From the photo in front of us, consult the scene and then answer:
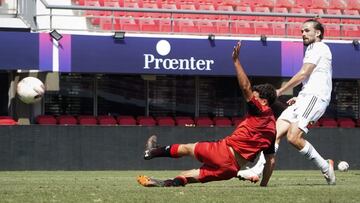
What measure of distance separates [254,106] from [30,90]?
12.6 metres

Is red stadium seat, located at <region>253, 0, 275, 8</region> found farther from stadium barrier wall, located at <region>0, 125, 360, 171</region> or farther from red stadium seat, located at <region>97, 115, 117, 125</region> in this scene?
red stadium seat, located at <region>97, 115, 117, 125</region>

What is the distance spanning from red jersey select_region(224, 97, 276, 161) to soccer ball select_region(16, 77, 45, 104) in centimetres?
1233

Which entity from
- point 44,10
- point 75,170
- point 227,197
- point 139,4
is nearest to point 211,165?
point 227,197

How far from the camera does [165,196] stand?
28.8 ft

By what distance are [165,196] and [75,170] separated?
1266 centimetres

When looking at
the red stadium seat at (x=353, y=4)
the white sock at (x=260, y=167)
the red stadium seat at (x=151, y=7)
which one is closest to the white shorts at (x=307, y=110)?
the white sock at (x=260, y=167)

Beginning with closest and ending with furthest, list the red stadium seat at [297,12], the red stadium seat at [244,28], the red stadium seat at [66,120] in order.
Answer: the red stadium seat at [66,120] < the red stadium seat at [244,28] < the red stadium seat at [297,12]

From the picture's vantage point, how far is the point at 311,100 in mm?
11992

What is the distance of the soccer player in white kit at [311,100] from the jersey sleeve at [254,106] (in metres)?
1.74

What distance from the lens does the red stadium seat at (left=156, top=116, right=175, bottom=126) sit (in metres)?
24.0

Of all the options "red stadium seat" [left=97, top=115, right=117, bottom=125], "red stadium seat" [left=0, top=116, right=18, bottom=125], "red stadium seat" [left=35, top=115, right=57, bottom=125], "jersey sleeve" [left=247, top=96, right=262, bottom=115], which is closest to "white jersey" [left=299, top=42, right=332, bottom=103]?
"jersey sleeve" [left=247, top=96, right=262, bottom=115]

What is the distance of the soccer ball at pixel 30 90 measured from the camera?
21.8 metres

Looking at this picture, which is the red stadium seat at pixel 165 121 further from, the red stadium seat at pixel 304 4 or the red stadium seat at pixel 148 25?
the red stadium seat at pixel 304 4

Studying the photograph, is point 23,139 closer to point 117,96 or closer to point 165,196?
point 117,96
